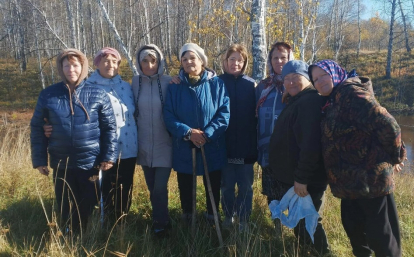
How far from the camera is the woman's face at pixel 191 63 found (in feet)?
9.66

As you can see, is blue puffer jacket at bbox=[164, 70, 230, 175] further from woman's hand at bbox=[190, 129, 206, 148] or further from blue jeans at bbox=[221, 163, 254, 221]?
blue jeans at bbox=[221, 163, 254, 221]

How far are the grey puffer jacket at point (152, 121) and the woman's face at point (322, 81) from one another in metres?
1.50

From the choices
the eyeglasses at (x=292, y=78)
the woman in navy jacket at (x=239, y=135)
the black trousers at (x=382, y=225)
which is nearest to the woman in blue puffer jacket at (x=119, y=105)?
the woman in navy jacket at (x=239, y=135)

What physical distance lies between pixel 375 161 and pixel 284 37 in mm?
9535

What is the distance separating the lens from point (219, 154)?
308cm

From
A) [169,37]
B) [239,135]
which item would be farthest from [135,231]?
[169,37]

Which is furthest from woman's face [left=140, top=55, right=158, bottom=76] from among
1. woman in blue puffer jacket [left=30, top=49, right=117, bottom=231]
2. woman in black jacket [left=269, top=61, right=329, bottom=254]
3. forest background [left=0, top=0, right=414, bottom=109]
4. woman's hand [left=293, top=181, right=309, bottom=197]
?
forest background [left=0, top=0, right=414, bottom=109]

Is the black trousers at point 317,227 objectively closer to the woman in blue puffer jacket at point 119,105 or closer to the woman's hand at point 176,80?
the woman's hand at point 176,80

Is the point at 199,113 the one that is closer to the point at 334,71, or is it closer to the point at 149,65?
the point at 149,65

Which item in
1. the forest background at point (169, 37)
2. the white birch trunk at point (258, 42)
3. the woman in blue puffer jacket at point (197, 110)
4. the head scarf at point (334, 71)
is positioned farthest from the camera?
the forest background at point (169, 37)

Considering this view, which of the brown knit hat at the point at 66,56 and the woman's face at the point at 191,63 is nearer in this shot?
the brown knit hat at the point at 66,56

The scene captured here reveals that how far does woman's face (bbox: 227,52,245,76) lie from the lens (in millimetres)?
3150

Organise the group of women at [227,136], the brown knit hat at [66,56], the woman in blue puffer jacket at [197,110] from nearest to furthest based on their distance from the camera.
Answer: the group of women at [227,136], the brown knit hat at [66,56], the woman in blue puffer jacket at [197,110]

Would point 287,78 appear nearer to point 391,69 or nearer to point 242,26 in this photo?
point 242,26
